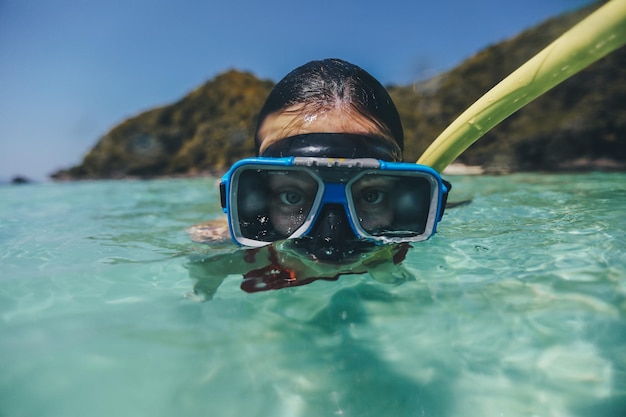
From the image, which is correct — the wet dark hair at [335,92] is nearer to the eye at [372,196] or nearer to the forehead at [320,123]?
the forehead at [320,123]

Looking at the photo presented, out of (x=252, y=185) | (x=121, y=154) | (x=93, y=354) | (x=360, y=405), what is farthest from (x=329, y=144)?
(x=121, y=154)

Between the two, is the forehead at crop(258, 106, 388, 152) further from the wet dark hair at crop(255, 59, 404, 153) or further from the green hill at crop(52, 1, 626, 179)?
the green hill at crop(52, 1, 626, 179)

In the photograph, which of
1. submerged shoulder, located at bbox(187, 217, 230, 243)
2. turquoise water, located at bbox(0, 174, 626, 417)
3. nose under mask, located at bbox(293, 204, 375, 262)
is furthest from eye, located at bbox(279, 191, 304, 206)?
submerged shoulder, located at bbox(187, 217, 230, 243)

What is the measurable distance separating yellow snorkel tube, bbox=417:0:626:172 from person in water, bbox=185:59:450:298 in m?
0.25

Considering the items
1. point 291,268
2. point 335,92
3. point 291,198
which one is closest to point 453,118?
point 335,92

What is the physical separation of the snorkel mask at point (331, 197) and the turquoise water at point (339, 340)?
228mm

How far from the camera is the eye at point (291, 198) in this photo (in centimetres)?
213

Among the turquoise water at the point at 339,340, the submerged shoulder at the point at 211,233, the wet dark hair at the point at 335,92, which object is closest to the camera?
the turquoise water at the point at 339,340

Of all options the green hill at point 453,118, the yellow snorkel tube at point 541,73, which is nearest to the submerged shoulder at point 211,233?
the yellow snorkel tube at point 541,73

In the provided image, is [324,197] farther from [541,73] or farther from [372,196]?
[541,73]

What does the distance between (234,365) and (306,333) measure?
31 centimetres

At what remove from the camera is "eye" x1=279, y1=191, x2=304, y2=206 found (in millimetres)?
2131

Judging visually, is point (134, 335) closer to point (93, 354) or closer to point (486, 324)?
point (93, 354)

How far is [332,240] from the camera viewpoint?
1.89 m
